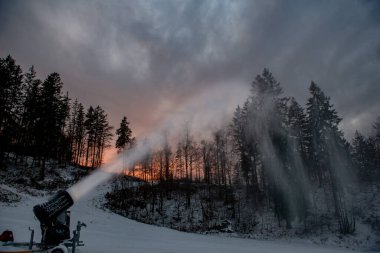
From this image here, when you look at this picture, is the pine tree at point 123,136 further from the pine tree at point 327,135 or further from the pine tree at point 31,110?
the pine tree at point 327,135

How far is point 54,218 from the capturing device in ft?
34.2

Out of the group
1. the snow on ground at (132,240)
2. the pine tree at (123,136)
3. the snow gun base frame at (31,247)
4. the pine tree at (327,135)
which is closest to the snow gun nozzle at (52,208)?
the snow gun base frame at (31,247)

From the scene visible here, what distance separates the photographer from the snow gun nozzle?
404 inches

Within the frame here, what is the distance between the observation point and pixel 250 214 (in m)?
35.4

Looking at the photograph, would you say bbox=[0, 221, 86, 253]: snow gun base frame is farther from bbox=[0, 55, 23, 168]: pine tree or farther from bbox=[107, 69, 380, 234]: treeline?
bbox=[0, 55, 23, 168]: pine tree

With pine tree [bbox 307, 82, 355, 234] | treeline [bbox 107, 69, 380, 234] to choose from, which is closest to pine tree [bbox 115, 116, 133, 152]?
treeline [bbox 107, 69, 380, 234]

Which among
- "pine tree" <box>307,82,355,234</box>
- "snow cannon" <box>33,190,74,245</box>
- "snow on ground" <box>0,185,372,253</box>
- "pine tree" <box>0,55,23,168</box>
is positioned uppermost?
"pine tree" <box>0,55,23,168</box>

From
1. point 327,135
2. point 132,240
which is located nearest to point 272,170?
point 327,135

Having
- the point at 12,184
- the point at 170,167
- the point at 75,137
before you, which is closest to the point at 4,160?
the point at 12,184

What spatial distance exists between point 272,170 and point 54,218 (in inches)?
955

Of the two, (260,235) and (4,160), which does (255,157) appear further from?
(4,160)

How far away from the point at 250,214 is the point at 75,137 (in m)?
43.5

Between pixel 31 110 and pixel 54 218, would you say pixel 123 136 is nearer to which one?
pixel 31 110

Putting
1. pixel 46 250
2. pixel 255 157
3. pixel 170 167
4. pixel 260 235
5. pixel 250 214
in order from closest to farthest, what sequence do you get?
pixel 46 250, pixel 260 235, pixel 250 214, pixel 255 157, pixel 170 167
